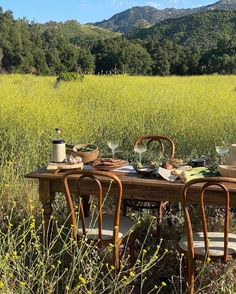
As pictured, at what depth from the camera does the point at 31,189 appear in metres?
4.49

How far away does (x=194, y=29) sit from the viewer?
5194cm

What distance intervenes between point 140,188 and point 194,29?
51619mm

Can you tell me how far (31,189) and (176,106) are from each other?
3878mm

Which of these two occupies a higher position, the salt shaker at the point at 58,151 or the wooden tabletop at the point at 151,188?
the salt shaker at the point at 58,151

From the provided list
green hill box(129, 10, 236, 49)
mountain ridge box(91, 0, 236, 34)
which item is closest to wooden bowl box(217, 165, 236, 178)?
green hill box(129, 10, 236, 49)

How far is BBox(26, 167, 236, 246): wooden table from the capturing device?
2.64 metres

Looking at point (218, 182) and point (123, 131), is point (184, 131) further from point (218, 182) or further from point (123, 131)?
point (218, 182)

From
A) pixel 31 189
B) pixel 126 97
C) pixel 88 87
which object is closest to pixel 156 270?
pixel 31 189

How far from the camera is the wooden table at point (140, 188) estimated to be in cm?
264

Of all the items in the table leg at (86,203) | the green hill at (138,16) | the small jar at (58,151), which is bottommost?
the table leg at (86,203)

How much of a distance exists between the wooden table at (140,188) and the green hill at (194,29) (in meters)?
44.9

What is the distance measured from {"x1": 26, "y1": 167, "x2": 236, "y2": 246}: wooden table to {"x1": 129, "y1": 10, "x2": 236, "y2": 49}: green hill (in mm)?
44937

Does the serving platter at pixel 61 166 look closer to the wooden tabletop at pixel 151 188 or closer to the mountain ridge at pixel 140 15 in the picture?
the wooden tabletop at pixel 151 188

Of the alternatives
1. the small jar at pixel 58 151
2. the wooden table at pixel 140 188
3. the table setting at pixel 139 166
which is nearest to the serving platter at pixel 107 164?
the table setting at pixel 139 166
